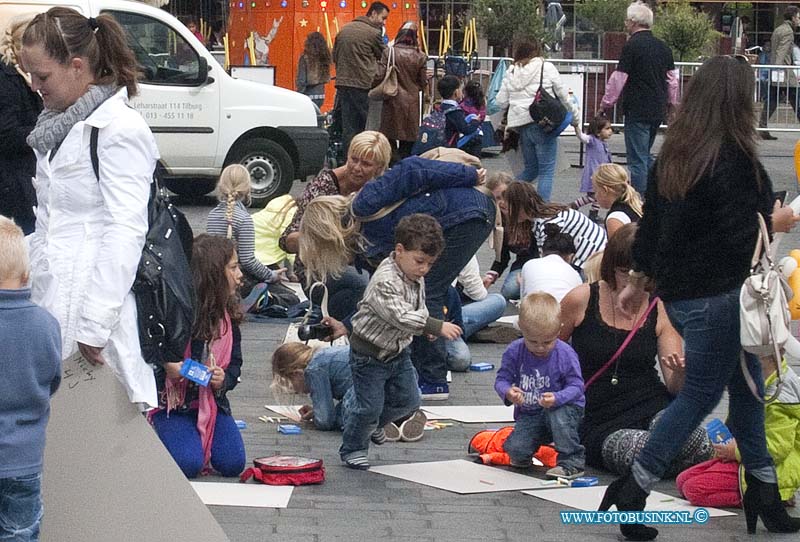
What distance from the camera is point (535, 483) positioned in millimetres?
6055

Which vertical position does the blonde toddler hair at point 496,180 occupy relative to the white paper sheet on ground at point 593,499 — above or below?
above

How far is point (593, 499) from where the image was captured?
5754 millimetres

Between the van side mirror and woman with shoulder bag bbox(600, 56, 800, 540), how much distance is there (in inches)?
368

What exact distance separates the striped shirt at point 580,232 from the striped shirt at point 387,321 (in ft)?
9.96

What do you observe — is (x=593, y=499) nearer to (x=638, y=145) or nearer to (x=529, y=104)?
(x=529, y=104)

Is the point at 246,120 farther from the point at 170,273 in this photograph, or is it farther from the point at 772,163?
the point at 170,273

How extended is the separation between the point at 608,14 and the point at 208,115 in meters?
14.3

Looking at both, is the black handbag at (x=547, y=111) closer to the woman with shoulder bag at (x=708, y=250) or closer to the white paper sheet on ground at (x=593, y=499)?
the white paper sheet on ground at (x=593, y=499)

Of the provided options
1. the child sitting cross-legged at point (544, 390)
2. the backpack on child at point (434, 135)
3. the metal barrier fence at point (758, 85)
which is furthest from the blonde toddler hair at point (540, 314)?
the metal barrier fence at point (758, 85)

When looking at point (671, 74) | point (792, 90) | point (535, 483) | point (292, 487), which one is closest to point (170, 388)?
point (292, 487)

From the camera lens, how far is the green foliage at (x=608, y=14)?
26891 mm

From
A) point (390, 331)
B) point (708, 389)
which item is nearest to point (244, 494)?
point (390, 331)

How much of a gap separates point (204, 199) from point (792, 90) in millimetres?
10735

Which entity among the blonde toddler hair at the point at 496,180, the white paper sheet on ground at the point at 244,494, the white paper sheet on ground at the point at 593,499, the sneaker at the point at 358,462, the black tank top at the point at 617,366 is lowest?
the white paper sheet on ground at the point at 593,499
